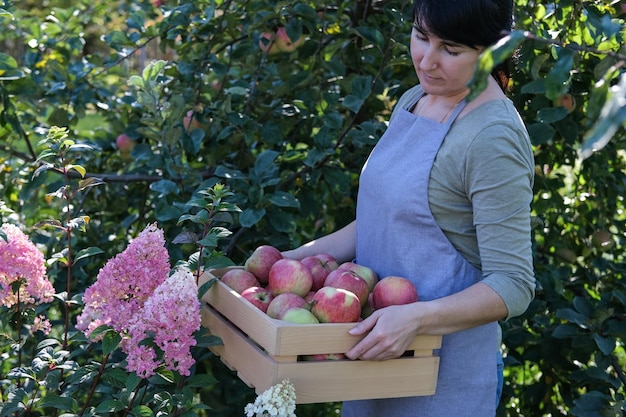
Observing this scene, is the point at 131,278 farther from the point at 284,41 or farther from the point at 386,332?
the point at 284,41

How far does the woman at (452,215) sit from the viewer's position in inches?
60.6

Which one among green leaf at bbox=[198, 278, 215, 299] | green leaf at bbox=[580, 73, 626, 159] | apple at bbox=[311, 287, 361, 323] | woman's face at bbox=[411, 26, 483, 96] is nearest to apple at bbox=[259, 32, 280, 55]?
woman's face at bbox=[411, 26, 483, 96]

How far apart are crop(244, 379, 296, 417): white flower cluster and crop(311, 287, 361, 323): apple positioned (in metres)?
0.18

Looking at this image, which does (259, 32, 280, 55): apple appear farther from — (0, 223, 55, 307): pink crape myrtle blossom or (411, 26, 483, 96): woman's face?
(0, 223, 55, 307): pink crape myrtle blossom

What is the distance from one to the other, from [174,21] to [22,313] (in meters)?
1.23

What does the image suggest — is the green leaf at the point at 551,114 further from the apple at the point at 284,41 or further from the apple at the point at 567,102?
the apple at the point at 284,41

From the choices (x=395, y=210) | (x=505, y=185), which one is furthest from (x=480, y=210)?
(x=395, y=210)

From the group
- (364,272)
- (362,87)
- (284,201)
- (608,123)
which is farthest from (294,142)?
(608,123)

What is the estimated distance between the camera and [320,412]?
3.12m

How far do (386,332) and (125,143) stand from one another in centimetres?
181

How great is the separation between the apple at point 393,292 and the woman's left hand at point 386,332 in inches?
3.1

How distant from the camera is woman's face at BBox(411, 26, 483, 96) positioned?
161cm

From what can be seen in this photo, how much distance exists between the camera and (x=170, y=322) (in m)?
1.44

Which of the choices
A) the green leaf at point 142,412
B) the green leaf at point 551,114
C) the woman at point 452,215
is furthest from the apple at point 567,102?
the green leaf at point 142,412
